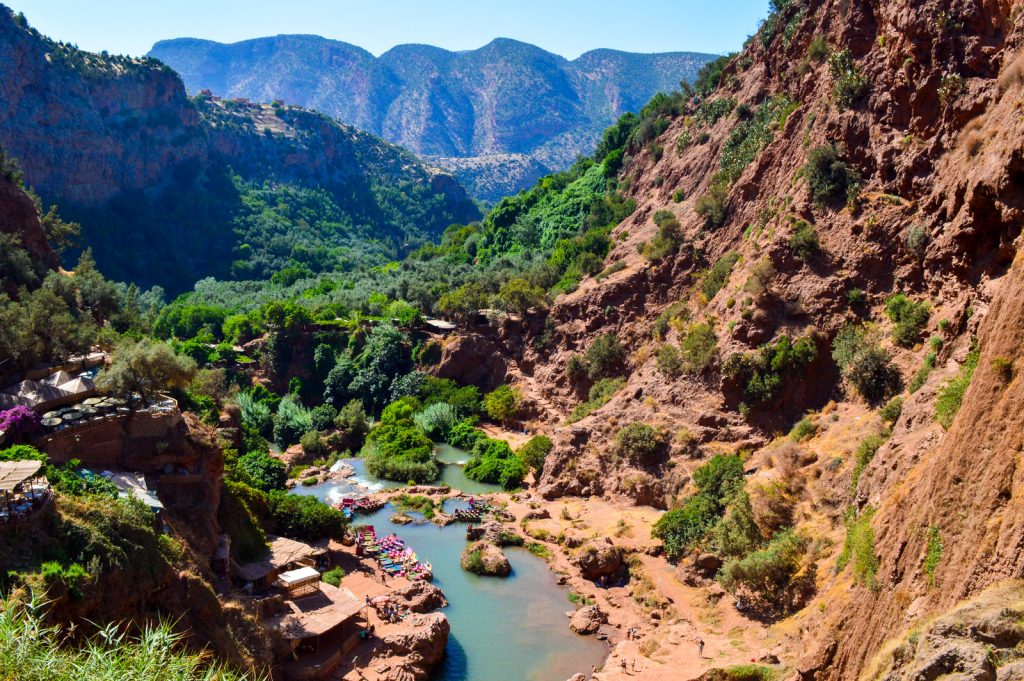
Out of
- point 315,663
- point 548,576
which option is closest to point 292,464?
point 548,576

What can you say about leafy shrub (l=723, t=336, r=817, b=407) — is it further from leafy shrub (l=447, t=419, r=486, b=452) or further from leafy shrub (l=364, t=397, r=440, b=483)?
leafy shrub (l=447, t=419, r=486, b=452)

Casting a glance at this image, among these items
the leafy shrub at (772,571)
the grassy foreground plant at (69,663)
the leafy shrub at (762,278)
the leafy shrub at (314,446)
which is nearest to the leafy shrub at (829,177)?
the leafy shrub at (762,278)

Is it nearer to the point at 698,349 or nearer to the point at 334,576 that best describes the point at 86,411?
the point at 334,576

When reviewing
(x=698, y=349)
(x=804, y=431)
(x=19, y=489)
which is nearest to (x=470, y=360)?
(x=698, y=349)

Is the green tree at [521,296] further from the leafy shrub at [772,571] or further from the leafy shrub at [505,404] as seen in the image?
the leafy shrub at [772,571]

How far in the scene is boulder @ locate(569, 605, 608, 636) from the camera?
26188mm

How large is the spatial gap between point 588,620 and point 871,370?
13.5 m

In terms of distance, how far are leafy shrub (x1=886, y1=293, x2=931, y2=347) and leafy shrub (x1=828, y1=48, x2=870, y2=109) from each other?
1069cm

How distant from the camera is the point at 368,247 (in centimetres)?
12206

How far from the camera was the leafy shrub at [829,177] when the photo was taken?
34156mm

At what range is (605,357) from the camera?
45.5 meters

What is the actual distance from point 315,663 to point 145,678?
12.5m

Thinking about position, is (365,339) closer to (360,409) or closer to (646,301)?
(360,409)

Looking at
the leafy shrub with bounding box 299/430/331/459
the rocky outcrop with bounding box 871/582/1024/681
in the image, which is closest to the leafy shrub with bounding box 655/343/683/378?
the leafy shrub with bounding box 299/430/331/459
